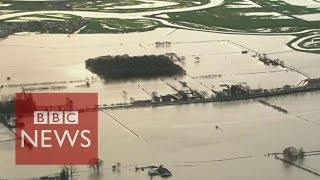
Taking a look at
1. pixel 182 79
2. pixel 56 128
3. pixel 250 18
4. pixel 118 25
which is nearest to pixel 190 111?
pixel 182 79

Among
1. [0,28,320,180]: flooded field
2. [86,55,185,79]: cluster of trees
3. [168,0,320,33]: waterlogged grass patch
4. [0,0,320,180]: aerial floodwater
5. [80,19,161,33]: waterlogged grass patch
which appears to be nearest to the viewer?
[0,28,320,180]: flooded field

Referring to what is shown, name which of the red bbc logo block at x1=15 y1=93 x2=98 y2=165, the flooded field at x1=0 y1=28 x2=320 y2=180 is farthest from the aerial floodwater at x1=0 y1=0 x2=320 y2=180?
the red bbc logo block at x1=15 y1=93 x2=98 y2=165

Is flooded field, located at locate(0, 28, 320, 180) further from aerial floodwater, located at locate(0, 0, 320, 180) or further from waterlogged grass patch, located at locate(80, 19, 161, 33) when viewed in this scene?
waterlogged grass patch, located at locate(80, 19, 161, 33)

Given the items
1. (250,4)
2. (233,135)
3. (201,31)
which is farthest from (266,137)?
(250,4)

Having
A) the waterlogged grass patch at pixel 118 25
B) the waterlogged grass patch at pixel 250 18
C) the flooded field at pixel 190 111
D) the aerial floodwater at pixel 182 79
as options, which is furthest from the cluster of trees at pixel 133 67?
the waterlogged grass patch at pixel 250 18

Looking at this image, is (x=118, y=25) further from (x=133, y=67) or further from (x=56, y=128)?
(x=56, y=128)

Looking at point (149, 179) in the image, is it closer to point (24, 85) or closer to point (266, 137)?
point (266, 137)
